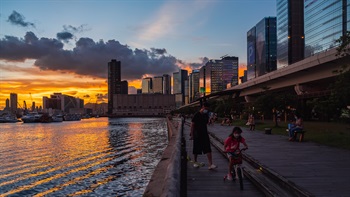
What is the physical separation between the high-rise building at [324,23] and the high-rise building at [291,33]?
2480cm

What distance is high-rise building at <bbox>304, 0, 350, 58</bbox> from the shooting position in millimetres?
105250

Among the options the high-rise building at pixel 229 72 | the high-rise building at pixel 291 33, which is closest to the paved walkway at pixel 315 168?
the high-rise building at pixel 291 33

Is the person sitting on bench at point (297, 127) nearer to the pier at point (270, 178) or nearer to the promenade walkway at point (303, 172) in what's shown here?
the promenade walkway at point (303, 172)

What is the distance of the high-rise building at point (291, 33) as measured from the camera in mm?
158625

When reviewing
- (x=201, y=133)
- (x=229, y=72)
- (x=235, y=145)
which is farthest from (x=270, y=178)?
(x=229, y=72)

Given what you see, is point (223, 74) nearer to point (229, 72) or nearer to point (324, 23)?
point (229, 72)

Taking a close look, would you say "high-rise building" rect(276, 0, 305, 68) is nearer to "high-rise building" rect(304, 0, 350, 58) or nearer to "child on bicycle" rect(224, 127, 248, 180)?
"high-rise building" rect(304, 0, 350, 58)

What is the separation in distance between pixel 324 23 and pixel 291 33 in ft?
140

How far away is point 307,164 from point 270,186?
3.75 m

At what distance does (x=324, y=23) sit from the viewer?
389 ft

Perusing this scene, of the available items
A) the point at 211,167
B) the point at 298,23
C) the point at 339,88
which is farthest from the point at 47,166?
the point at 298,23

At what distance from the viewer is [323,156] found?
43.8 feet

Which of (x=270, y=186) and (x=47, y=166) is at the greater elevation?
(x=270, y=186)

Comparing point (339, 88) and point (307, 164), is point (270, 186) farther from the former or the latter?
point (339, 88)
